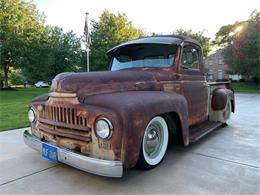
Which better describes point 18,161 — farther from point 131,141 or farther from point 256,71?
point 256,71

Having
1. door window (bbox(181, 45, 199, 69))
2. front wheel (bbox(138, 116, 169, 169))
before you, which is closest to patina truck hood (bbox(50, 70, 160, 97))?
front wheel (bbox(138, 116, 169, 169))

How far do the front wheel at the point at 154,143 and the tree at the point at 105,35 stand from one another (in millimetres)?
18381

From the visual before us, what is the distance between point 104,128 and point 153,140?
89cm

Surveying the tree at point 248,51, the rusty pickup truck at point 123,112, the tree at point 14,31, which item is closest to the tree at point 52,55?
the tree at point 14,31

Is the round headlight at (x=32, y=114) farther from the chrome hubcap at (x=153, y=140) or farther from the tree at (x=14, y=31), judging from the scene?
the tree at (x=14, y=31)

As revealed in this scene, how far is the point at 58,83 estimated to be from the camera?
2.73 metres

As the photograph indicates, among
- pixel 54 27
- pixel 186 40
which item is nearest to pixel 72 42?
pixel 54 27

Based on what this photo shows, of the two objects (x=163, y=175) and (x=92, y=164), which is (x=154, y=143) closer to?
(x=163, y=175)

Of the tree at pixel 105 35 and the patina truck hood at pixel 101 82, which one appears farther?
the tree at pixel 105 35

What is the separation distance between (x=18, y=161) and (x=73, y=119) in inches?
60.4

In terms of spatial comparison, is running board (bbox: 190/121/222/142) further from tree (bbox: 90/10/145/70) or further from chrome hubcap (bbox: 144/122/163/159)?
tree (bbox: 90/10/145/70)

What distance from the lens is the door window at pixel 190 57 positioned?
12.8 feet

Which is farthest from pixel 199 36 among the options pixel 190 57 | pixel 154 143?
pixel 154 143

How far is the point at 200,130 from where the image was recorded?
13.4ft
